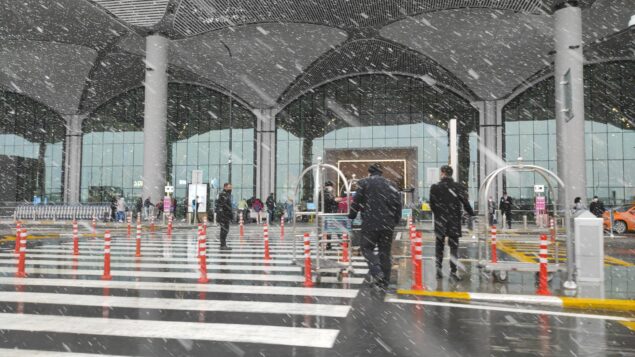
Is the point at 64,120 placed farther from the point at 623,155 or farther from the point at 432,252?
the point at 623,155

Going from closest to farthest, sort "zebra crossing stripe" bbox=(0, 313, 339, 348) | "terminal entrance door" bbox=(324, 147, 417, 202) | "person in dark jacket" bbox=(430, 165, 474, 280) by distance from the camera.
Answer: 1. "zebra crossing stripe" bbox=(0, 313, 339, 348)
2. "person in dark jacket" bbox=(430, 165, 474, 280)
3. "terminal entrance door" bbox=(324, 147, 417, 202)

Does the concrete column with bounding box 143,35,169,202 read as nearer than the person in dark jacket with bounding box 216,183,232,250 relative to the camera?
No

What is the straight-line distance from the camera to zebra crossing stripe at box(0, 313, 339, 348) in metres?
5.23

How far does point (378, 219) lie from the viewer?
797 cm

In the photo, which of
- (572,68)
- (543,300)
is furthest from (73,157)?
(543,300)

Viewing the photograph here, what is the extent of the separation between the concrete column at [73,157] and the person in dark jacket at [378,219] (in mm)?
42946

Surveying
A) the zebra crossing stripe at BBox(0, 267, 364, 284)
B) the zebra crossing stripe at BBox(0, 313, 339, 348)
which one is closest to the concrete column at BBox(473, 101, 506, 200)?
the zebra crossing stripe at BBox(0, 267, 364, 284)

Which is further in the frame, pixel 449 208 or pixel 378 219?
pixel 449 208

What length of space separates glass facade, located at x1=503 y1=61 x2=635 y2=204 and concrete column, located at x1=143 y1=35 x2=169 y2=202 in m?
24.2

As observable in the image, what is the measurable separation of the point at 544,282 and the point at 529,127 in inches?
1286

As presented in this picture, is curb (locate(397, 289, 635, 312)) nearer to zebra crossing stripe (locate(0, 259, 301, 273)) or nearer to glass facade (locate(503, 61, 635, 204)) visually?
zebra crossing stripe (locate(0, 259, 301, 273))

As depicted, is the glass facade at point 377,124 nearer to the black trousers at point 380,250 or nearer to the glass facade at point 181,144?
the glass facade at point 181,144

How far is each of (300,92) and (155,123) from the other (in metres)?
13.0

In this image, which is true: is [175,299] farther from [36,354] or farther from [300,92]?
[300,92]
